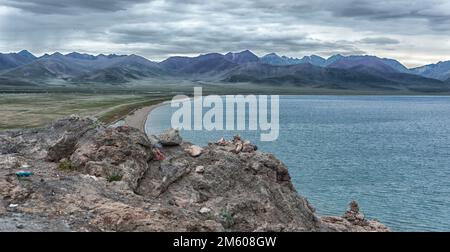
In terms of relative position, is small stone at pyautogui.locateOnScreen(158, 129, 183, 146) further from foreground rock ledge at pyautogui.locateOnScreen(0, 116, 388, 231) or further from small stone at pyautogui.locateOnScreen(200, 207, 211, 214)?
small stone at pyautogui.locateOnScreen(200, 207, 211, 214)

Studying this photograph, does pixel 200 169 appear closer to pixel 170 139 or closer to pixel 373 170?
pixel 170 139

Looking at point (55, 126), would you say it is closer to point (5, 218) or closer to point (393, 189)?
point (5, 218)

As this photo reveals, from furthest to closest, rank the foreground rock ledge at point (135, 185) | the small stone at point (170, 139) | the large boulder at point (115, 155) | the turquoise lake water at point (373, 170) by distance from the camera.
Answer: the turquoise lake water at point (373, 170) < the small stone at point (170, 139) < the large boulder at point (115, 155) < the foreground rock ledge at point (135, 185)

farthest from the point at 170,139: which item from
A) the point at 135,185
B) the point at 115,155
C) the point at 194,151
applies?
the point at 135,185

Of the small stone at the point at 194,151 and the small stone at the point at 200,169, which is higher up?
the small stone at the point at 194,151

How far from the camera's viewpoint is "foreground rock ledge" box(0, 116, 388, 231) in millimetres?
13867

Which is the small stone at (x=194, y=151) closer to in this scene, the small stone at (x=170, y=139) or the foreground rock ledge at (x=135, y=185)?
the foreground rock ledge at (x=135, y=185)

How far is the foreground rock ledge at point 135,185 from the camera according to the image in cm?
1387

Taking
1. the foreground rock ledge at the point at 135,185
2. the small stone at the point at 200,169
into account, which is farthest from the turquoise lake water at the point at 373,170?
the small stone at the point at 200,169

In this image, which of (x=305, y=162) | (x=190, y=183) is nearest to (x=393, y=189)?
(x=305, y=162)

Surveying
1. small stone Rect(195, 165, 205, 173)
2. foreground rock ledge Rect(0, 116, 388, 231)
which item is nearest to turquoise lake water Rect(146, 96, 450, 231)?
foreground rock ledge Rect(0, 116, 388, 231)
